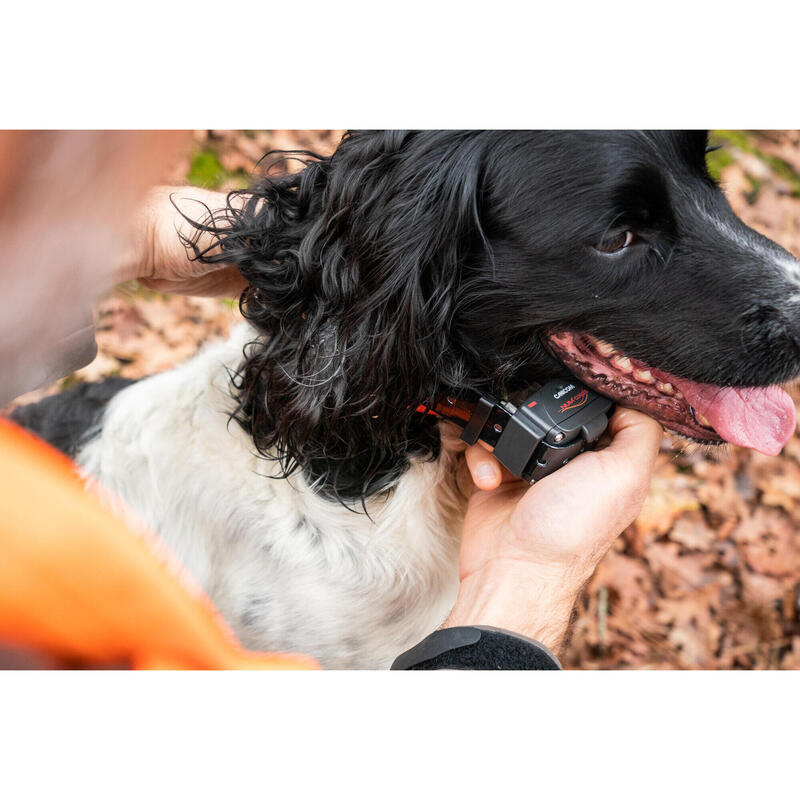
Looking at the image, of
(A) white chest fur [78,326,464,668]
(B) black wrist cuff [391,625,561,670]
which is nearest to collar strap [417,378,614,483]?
(A) white chest fur [78,326,464,668]

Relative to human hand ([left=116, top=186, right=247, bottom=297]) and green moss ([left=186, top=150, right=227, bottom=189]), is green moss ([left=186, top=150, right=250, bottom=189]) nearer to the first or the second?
green moss ([left=186, top=150, right=227, bottom=189])

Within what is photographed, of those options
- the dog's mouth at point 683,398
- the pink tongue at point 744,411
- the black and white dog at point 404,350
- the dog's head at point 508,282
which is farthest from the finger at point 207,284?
the pink tongue at point 744,411

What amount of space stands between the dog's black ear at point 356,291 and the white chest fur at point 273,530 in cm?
9

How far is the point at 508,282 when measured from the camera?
169cm

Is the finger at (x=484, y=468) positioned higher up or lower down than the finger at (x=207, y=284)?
lower down

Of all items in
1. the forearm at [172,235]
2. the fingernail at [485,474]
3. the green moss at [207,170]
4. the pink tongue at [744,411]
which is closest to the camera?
the pink tongue at [744,411]

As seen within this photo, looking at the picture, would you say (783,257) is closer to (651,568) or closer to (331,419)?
(331,419)

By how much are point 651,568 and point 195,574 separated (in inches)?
88.2

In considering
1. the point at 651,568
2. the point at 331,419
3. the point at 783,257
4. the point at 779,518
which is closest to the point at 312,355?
the point at 331,419

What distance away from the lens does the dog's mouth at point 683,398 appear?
5.57 ft

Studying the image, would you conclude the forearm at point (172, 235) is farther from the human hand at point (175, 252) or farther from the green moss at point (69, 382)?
the green moss at point (69, 382)

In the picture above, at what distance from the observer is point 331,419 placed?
5.96 feet

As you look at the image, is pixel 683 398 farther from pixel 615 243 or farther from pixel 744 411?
pixel 615 243
